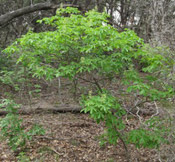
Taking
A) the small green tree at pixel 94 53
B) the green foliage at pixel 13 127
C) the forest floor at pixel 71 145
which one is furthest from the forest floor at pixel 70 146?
the small green tree at pixel 94 53

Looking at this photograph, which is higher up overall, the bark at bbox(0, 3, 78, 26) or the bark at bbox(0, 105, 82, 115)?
the bark at bbox(0, 3, 78, 26)

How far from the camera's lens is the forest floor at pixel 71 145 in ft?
14.6

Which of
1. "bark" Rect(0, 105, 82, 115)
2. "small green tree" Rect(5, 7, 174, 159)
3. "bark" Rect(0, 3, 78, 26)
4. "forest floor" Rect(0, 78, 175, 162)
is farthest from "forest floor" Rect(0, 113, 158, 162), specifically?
"bark" Rect(0, 3, 78, 26)

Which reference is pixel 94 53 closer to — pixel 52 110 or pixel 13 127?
pixel 13 127

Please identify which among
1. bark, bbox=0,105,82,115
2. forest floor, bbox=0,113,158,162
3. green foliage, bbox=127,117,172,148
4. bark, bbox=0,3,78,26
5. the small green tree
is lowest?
forest floor, bbox=0,113,158,162

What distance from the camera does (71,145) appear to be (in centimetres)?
502

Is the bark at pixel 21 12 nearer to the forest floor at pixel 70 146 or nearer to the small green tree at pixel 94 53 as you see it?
the forest floor at pixel 70 146

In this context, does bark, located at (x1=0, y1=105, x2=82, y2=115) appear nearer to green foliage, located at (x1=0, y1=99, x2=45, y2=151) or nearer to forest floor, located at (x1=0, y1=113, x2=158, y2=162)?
forest floor, located at (x1=0, y1=113, x2=158, y2=162)

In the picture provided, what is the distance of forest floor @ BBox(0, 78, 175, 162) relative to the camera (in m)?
4.45

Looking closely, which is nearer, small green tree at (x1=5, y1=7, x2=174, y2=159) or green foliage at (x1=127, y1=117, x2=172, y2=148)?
small green tree at (x1=5, y1=7, x2=174, y2=159)

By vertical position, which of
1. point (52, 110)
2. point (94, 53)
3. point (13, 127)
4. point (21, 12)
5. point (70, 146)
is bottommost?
point (70, 146)

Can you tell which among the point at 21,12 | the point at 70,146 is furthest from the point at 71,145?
the point at 21,12

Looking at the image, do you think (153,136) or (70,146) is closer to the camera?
(153,136)

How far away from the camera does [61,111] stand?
22.0 ft
